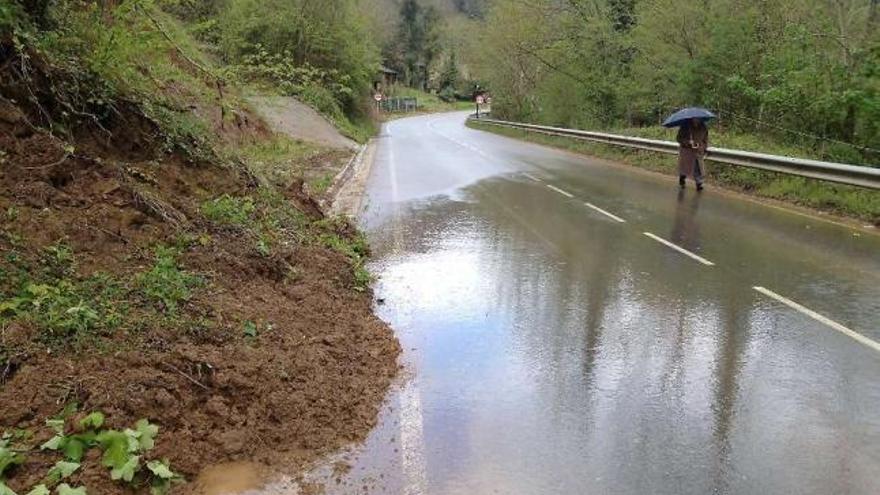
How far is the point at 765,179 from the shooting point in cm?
1683

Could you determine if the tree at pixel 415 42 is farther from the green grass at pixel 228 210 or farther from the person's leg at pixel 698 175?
the green grass at pixel 228 210

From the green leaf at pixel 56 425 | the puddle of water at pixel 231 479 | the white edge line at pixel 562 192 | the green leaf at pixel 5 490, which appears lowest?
the puddle of water at pixel 231 479

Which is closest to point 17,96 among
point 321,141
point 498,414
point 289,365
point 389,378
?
point 289,365

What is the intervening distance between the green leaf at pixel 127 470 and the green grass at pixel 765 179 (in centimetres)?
1224

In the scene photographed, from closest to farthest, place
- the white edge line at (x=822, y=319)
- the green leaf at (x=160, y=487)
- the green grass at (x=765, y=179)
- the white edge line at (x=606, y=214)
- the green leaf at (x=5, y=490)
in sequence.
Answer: the green leaf at (x=5, y=490), the green leaf at (x=160, y=487), the white edge line at (x=822, y=319), the white edge line at (x=606, y=214), the green grass at (x=765, y=179)

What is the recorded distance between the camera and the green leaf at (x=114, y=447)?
395 cm

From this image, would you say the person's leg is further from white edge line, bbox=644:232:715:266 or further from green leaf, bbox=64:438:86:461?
green leaf, bbox=64:438:86:461

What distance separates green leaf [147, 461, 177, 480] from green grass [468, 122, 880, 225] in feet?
39.6

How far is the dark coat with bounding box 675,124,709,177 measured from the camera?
54.9ft

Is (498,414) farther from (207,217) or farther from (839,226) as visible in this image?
(839,226)

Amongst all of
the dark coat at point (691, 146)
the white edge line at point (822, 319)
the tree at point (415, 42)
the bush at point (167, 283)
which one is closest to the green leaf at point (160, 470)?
the bush at point (167, 283)

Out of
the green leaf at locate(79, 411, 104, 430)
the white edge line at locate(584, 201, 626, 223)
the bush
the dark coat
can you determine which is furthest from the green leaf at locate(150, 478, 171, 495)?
the dark coat

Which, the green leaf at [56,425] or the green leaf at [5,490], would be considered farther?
the green leaf at [56,425]

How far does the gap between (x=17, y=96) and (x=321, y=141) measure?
24.1 meters
